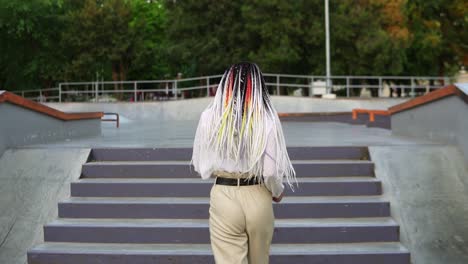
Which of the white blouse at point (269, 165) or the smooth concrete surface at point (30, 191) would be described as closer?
the white blouse at point (269, 165)

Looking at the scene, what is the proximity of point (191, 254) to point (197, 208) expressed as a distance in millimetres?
700

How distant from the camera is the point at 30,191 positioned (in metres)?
6.48

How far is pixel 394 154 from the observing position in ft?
22.5

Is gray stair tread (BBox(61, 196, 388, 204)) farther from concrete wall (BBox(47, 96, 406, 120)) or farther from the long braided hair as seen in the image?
concrete wall (BBox(47, 96, 406, 120))

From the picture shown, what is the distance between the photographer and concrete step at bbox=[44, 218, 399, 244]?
18.6 feet

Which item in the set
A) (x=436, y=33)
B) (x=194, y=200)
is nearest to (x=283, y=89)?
(x=436, y=33)

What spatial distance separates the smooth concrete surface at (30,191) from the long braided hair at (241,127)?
2963 millimetres

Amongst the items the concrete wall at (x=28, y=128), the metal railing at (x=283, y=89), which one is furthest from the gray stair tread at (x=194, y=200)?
the metal railing at (x=283, y=89)

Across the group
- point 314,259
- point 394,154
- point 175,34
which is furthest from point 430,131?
point 175,34

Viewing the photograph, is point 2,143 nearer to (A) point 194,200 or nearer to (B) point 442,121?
(A) point 194,200

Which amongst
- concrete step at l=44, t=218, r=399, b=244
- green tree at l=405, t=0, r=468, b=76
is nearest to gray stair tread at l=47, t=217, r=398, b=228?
concrete step at l=44, t=218, r=399, b=244

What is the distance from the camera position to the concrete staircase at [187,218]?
5457mm

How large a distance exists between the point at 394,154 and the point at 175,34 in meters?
27.4

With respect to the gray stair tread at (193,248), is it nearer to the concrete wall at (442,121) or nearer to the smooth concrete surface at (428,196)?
the smooth concrete surface at (428,196)
